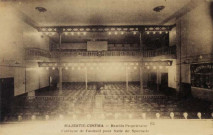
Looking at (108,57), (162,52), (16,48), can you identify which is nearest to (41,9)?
(16,48)

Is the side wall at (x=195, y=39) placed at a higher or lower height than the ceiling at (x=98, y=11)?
lower

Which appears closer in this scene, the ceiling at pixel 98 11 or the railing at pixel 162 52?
the ceiling at pixel 98 11

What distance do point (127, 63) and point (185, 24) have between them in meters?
6.24

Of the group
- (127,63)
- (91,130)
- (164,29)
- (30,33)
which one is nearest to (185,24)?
(164,29)

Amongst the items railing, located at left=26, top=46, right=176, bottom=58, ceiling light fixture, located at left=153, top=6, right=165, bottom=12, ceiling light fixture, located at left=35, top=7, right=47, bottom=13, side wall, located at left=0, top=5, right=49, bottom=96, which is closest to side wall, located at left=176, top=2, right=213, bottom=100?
railing, located at left=26, top=46, right=176, bottom=58

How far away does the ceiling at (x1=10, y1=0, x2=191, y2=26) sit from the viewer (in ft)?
29.7

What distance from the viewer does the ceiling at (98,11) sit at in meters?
9.04

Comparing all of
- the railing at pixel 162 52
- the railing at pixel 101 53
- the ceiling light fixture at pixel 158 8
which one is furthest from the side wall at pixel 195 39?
the ceiling light fixture at pixel 158 8

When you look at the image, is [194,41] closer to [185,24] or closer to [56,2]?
[185,24]

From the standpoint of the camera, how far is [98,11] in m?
10.3

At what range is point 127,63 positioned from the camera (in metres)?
15.3

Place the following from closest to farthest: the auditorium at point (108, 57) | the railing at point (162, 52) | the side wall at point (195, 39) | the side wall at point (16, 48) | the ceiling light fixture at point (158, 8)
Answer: the auditorium at point (108, 57) → the side wall at point (195, 39) → the side wall at point (16, 48) → the ceiling light fixture at point (158, 8) → the railing at point (162, 52)

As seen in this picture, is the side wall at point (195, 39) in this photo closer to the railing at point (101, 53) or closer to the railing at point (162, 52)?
the railing at point (162, 52)

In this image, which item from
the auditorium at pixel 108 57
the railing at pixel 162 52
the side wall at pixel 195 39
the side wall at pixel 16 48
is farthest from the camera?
the railing at pixel 162 52
